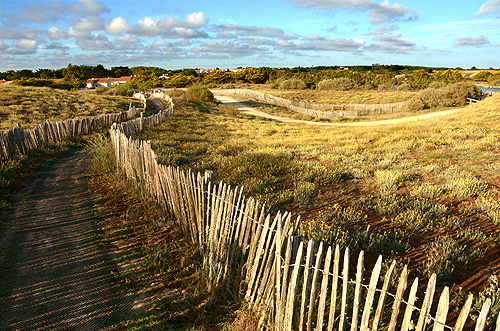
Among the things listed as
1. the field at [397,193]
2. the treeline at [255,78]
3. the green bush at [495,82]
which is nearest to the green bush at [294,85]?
the treeline at [255,78]

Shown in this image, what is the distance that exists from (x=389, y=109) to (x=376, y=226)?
3364 cm

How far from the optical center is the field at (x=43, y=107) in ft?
62.6

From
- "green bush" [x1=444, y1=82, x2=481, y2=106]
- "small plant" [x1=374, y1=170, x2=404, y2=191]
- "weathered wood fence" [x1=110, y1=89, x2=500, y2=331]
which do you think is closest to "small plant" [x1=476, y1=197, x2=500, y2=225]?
"small plant" [x1=374, y1=170, x2=404, y2=191]

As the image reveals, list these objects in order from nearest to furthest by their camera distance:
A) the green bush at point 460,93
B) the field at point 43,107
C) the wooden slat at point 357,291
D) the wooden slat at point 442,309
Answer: the wooden slat at point 442,309 → the wooden slat at point 357,291 → the field at point 43,107 → the green bush at point 460,93

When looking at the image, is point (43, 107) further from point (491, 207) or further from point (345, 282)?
point (491, 207)

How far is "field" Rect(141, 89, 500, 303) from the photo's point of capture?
4.51 meters

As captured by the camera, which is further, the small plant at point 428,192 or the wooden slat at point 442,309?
the small plant at point 428,192

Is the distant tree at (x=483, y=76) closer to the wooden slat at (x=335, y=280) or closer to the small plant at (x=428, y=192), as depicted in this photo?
the small plant at (x=428, y=192)

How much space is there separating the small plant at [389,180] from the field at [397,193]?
0.03 meters

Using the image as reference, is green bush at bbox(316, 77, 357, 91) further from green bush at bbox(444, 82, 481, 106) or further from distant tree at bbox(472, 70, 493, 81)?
distant tree at bbox(472, 70, 493, 81)

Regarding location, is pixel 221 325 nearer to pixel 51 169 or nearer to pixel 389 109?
pixel 51 169

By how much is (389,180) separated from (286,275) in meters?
5.57

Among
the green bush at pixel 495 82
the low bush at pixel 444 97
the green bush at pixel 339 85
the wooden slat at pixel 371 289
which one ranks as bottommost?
the wooden slat at pixel 371 289

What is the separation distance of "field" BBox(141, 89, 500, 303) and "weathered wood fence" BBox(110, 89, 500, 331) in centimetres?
73
